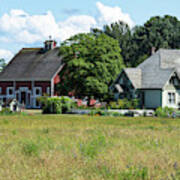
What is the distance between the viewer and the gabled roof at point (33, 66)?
6804cm

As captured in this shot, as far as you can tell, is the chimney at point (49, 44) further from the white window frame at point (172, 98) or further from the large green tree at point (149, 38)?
the white window frame at point (172, 98)

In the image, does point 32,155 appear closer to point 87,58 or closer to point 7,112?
point 7,112

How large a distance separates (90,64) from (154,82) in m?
8.44

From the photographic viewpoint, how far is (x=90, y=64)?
179ft

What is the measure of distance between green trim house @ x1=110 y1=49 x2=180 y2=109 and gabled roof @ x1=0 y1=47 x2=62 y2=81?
48.4ft

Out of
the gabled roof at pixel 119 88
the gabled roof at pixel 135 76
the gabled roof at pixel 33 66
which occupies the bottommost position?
the gabled roof at pixel 119 88

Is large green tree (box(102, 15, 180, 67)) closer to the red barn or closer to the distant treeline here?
the distant treeline

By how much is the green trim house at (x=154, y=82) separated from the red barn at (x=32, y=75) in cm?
1430

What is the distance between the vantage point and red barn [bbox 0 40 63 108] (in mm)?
67312

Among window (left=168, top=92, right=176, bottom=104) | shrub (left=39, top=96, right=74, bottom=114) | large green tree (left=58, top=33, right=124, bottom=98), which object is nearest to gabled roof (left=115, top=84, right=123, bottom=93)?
large green tree (left=58, top=33, right=124, bottom=98)

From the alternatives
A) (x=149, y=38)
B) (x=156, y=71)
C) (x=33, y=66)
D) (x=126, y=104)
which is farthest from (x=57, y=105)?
(x=149, y=38)

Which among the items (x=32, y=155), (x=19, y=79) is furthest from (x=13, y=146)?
(x=19, y=79)

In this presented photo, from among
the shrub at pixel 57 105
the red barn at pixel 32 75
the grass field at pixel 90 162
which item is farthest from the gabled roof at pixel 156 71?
the grass field at pixel 90 162

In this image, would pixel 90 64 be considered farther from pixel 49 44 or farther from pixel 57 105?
pixel 49 44
